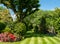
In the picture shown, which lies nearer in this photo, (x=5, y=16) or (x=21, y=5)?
(x=21, y=5)


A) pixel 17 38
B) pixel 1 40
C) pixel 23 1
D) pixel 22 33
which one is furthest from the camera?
pixel 23 1

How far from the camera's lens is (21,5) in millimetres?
46281

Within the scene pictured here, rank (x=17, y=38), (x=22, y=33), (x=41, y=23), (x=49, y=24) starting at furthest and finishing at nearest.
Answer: (x=49, y=24) < (x=41, y=23) < (x=22, y=33) < (x=17, y=38)

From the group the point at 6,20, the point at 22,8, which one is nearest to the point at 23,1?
the point at 22,8

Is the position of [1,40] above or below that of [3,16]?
below

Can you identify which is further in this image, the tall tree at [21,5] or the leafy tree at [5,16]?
the leafy tree at [5,16]

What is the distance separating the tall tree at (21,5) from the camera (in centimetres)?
4622

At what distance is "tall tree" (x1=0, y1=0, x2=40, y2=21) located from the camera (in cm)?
4622

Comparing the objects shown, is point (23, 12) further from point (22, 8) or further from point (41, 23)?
point (41, 23)

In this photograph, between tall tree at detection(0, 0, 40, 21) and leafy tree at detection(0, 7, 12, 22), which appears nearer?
tall tree at detection(0, 0, 40, 21)

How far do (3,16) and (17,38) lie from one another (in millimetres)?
34721

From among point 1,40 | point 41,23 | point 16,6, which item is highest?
point 16,6

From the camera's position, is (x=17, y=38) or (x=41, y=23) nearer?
(x=17, y=38)

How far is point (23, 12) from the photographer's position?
48.0 meters
